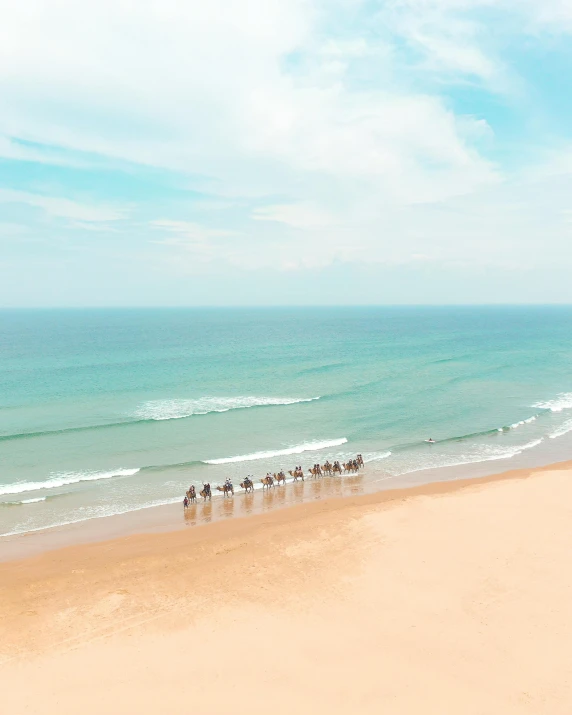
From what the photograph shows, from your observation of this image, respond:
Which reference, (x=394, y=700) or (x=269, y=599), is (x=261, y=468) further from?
(x=394, y=700)

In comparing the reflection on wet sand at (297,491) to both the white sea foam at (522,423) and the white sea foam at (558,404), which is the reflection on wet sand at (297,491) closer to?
the white sea foam at (522,423)

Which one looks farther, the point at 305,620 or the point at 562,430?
the point at 562,430

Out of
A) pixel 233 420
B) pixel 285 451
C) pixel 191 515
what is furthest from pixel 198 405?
pixel 191 515

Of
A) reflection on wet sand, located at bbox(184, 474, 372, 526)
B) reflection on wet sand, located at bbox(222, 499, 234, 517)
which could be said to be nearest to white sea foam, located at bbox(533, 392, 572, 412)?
reflection on wet sand, located at bbox(184, 474, 372, 526)

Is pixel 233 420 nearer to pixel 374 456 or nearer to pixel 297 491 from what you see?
pixel 374 456

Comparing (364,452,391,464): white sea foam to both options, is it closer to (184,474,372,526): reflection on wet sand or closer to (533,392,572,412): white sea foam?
(184,474,372,526): reflection on wet sand

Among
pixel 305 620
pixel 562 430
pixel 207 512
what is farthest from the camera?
pixel 562 430

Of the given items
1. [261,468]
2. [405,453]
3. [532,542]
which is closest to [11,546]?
[261,468]
